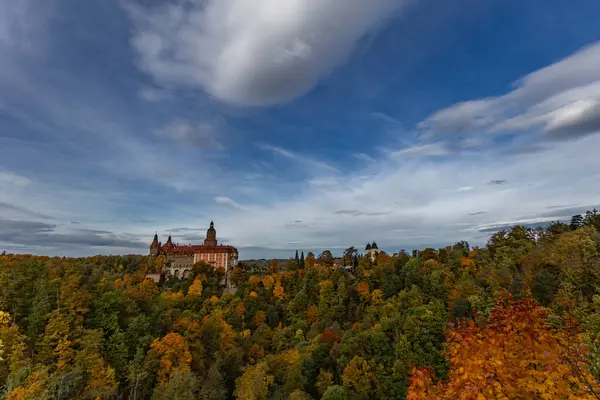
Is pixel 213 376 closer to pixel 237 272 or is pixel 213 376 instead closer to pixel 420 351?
pixel 420 351

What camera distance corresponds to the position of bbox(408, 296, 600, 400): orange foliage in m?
8.63

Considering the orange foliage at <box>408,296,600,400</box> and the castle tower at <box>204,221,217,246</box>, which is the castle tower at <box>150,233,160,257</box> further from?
the orange foliage at <box>408,296,600,400</box>

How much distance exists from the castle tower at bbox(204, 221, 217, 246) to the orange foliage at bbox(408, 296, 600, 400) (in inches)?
6101

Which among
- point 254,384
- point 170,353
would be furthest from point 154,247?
point 254,384

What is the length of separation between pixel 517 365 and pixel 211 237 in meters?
160

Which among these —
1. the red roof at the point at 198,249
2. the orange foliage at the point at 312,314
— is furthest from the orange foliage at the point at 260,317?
the red roof at the point at 198,249

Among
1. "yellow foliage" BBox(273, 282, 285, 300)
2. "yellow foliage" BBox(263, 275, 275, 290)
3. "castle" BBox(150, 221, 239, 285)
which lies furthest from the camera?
"castle" BBox(150, 221, 239, 285)

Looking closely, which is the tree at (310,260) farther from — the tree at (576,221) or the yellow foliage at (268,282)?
the tree at (576,221)

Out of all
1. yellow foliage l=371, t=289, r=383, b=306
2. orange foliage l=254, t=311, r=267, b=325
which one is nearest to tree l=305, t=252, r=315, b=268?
orange foliage l=254, t=311, r=267, b=325

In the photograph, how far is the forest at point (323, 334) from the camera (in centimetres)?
1169

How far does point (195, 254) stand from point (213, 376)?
88470 millimetres

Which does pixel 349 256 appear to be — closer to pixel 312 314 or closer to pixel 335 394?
pixel 312 314

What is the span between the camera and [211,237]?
160750mm

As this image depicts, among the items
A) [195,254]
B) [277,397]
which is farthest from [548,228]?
[195,254]
